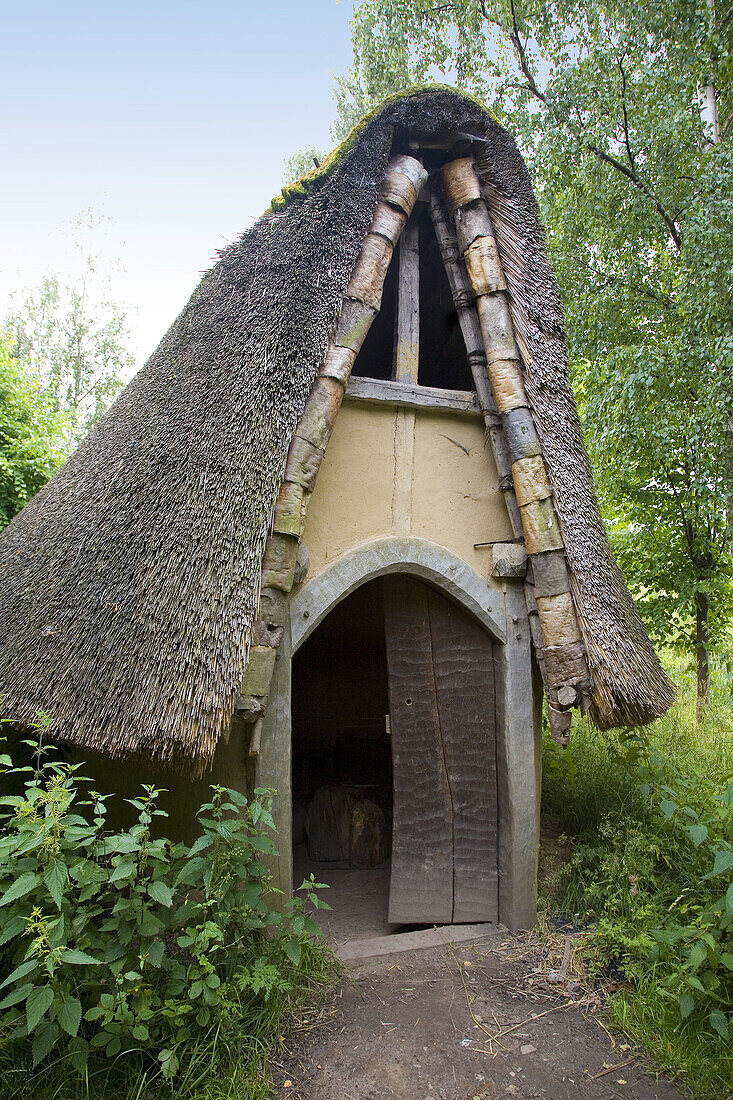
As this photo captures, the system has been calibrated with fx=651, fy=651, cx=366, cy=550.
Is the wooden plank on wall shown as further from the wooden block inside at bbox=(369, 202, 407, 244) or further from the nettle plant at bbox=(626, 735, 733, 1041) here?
the wooden block inside at bbox=(369, 202, 407, 244)

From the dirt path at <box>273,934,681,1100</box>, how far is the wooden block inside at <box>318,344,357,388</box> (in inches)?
123

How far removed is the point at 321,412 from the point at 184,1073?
294 cm

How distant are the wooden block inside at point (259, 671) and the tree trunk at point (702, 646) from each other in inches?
250

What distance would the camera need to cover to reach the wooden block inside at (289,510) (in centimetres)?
325

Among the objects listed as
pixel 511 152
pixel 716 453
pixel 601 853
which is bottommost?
pixel 601 853

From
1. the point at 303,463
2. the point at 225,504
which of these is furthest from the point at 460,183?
the point at 225,504

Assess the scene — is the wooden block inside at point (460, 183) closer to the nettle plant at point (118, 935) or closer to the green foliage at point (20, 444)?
the nettle plant at point (118, 935)

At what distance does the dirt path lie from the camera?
2.70 meters

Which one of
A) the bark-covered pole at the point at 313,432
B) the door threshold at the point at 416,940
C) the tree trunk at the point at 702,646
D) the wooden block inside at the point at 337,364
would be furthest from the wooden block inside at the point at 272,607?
the tree trunk at the point at 702,646

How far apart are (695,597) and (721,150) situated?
480cm

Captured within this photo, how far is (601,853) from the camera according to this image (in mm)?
3973

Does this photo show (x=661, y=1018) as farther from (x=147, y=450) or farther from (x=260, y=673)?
(x=147, y=450)

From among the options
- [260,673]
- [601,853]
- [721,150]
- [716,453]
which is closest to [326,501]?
[260,673]

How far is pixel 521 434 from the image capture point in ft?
12.6
